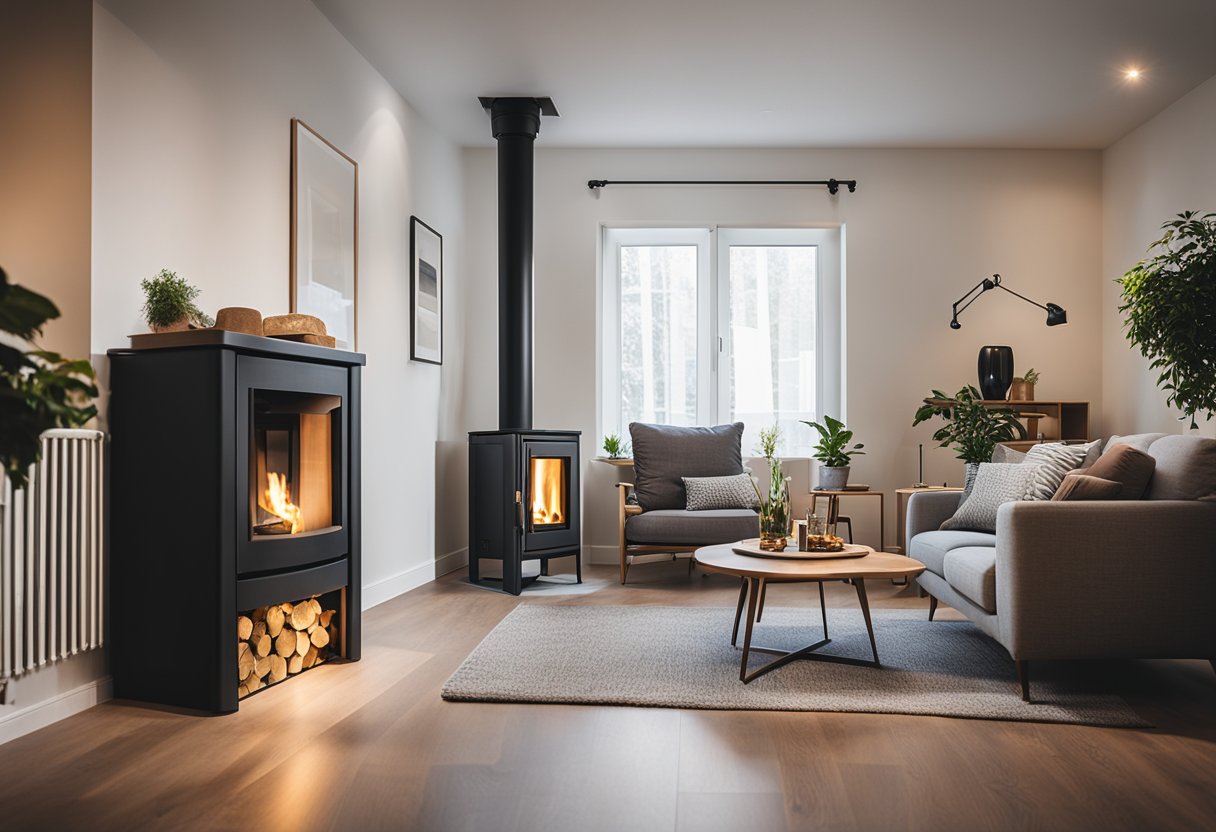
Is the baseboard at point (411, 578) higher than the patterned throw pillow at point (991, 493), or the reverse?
the patterned throw pillow at point (991, 493)

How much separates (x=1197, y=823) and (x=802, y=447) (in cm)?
465

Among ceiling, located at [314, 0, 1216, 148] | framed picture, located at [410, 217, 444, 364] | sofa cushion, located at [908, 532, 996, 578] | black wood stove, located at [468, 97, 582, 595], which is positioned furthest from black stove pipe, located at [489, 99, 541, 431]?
sofa cushion, located at [908, 532, 996, 578]

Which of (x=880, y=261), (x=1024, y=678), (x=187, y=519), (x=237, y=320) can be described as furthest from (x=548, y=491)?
(x=1024, y=678)

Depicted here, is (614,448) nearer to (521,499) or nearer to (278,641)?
(521,499)

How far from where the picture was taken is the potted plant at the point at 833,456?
5918mm

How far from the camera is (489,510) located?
518 centimetres

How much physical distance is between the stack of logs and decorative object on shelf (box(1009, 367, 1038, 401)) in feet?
15.5

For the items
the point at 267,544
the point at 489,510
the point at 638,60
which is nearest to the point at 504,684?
the point at 267,544

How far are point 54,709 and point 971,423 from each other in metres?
5.14

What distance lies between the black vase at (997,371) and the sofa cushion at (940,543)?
7.25 feet

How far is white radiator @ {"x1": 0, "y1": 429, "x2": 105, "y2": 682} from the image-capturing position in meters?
2.43

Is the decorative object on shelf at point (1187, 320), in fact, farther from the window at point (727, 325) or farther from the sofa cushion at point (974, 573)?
the window at point (727, 325)

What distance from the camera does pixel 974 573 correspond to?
3.20 metres

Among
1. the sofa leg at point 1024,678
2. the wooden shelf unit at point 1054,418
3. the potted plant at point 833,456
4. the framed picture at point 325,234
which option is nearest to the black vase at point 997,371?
the wooden shelf unit at point 1054,418
